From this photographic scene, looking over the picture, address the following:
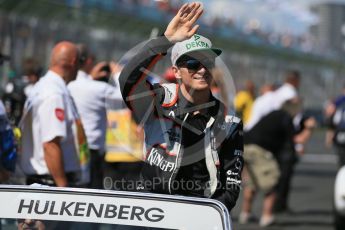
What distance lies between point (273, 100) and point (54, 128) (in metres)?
7.66

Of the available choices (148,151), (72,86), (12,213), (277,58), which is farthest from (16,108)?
(277,58)

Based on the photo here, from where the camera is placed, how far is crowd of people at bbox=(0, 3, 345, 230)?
548cm

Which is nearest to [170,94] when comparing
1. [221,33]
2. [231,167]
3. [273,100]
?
[231,167]

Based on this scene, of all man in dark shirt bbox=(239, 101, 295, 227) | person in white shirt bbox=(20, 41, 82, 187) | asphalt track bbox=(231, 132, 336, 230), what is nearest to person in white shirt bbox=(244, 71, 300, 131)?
man in dark shirt bbox=(239, 101, 295, 227)

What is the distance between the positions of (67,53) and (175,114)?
7.18ft

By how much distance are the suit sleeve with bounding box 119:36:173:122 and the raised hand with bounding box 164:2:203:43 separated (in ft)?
0.34

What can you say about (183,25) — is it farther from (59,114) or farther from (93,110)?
(93,110)

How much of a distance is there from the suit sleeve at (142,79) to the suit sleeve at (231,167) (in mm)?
462

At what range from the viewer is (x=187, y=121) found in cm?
551

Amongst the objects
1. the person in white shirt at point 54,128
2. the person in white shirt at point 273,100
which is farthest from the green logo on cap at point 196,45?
the person in white shirt at point 273,100

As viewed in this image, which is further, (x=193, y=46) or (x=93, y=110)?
(x=93, y=110)

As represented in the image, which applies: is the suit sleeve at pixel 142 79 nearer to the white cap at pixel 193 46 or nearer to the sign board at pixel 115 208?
the white cap at pixel 193 46

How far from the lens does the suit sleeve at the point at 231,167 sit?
5.39 metres

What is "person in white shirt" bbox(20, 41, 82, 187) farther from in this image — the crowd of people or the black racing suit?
the black racing suit
